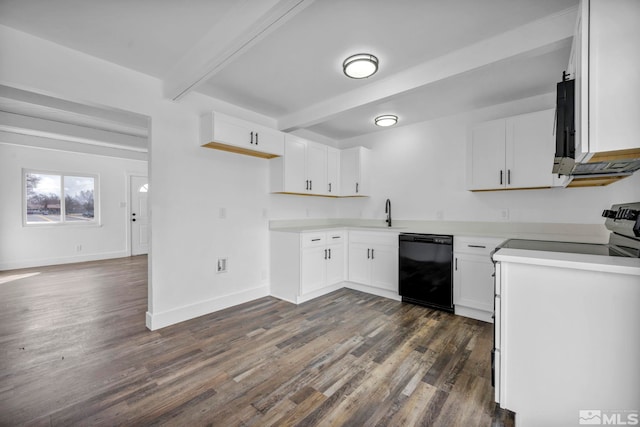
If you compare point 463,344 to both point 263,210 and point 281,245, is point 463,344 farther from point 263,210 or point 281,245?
point 263,210

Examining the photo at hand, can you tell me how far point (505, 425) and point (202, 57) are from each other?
3.27 meters

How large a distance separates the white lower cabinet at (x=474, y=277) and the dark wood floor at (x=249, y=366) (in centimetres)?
18

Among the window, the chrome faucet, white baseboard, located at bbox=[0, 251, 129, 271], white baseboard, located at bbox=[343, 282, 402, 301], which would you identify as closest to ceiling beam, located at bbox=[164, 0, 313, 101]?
the chrome faucet

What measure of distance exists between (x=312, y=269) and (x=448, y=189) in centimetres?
219

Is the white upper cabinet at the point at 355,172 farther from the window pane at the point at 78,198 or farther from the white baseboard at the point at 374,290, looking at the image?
the window pane at the point at 78,198

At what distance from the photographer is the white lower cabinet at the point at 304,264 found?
138 inches

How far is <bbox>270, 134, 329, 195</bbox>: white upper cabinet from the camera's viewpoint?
3.72 m

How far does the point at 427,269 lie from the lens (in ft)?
10.7

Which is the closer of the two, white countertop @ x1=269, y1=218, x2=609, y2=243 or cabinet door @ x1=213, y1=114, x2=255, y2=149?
white countertop @ x1=269, y1=218, x2=609, y2=243

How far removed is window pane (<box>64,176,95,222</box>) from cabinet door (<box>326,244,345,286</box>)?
601cm

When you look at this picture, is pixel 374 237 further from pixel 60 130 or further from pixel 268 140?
pixel 60 130

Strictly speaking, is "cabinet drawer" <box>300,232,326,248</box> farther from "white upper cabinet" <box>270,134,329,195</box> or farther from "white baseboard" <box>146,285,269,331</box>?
"white baseboard" <box>146,285,269,331</box>

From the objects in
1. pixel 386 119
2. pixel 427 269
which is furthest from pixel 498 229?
pixel 386 119

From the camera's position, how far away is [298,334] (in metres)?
2.62
